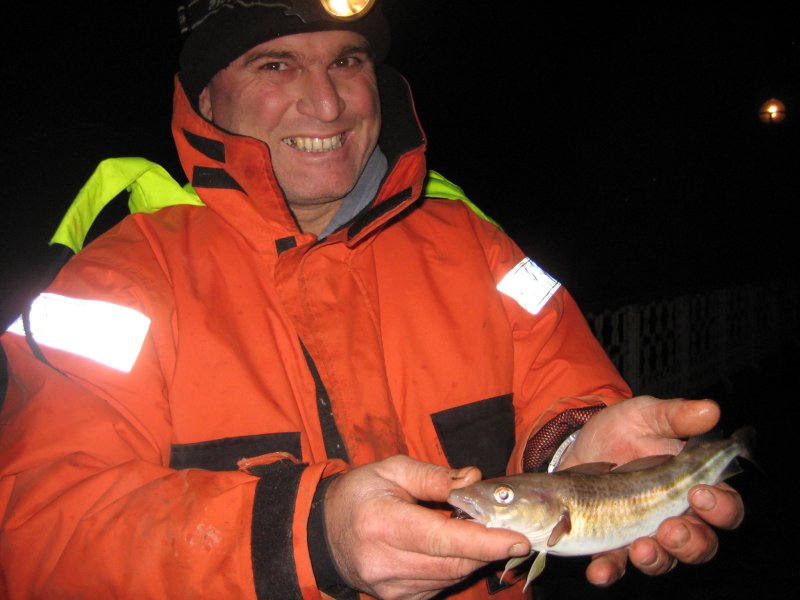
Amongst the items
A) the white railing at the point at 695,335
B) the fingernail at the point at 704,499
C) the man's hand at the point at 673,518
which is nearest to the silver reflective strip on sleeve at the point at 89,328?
the man's hand at the point at 673,518

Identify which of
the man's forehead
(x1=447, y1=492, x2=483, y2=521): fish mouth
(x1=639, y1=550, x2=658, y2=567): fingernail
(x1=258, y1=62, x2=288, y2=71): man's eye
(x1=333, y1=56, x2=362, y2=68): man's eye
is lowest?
(x1=639, y1=550, x2=658, y2=567): fingernail

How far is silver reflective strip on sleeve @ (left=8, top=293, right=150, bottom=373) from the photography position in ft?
5.88

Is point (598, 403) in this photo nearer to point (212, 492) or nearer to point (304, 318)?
point (304, 318)

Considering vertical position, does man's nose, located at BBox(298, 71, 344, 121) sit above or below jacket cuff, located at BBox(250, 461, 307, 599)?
above

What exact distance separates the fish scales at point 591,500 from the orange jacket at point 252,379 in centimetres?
37

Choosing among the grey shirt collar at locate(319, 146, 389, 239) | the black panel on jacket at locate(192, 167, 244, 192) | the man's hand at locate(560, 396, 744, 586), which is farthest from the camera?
the grey shirt collar at locate(319, 146, 389, 239)

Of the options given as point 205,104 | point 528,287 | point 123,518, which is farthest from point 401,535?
point 205,104

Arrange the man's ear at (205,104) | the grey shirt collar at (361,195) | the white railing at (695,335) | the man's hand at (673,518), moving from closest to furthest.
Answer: the man's hand at (673,518) < the man's ear at (205,104) < the grey shirt collar at (361,195) < the white railing at (695,335)

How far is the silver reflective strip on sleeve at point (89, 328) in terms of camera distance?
1.79 m

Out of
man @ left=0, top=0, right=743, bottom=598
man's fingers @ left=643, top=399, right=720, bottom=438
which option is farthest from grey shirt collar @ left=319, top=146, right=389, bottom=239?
man's fingers @ left=643, top=399, right=720, bottom=438

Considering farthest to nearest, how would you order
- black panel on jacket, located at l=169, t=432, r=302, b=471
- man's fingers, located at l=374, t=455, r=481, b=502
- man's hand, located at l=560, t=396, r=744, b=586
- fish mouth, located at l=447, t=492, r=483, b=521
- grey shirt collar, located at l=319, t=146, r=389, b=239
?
grey shirt collar, located at l=319, t=146, r=389, b=239 < man's hand, located at l=560, t=396, r=744, b=586 < black panel on jacket, located at l=169, t=432, r=302, b=471 < fish mouth, located at l=447, t=492, r=483, b=521 < man's fingers, located at l=374, t=455, r=481, b=502

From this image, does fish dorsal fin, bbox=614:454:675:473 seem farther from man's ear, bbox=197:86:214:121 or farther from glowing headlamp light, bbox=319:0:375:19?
man's ear, bbox=197:86:214:121

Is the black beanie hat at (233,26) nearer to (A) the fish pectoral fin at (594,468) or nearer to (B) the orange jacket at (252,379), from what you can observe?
(B) the orange jacket at (252,379)

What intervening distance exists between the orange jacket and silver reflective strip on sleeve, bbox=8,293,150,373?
0.7 inches
